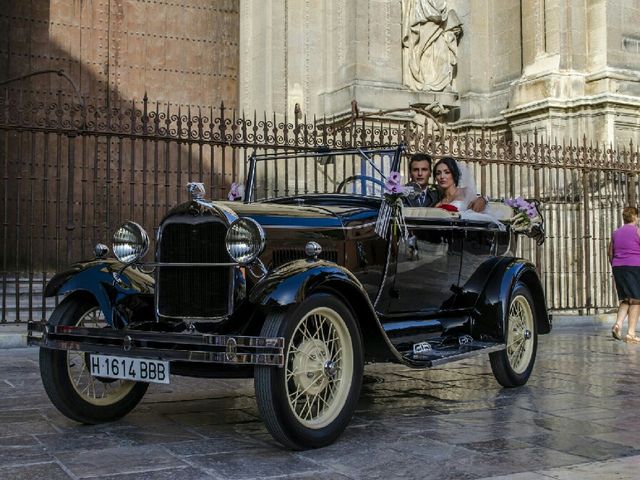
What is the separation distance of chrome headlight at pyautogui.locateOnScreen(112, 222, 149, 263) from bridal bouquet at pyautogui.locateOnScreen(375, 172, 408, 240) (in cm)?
136

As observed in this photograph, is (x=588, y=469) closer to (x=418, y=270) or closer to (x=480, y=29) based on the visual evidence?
(x=418, y=270)

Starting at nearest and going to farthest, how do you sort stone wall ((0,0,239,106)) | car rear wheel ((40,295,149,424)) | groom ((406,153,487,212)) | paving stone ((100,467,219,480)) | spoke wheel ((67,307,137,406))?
paving stone ((100,467,219,480)) → car rear wheel ((40,295,149,424)) → spoke wheel ((67,307,137,406)) → groom ((406,153,487,212)) → stone wall ((0,0,239,106))

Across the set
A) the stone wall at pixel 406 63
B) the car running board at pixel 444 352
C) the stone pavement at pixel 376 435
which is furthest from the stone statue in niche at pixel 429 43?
the car running board at pixel 444 352

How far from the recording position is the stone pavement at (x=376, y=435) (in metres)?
3.59

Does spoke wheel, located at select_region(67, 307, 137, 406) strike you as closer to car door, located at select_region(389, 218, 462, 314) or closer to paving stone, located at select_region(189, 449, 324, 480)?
paving stone, located at select_region(189, 449, 324, 480)

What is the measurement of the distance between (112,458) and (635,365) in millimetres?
5100

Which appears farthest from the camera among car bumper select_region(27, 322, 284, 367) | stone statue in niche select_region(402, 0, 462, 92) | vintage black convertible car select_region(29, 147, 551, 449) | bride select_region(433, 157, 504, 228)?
stone statue in niche select_region(402, 0, 462, 92)

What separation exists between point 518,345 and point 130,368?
3138 mm

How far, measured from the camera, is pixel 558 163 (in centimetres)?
1117

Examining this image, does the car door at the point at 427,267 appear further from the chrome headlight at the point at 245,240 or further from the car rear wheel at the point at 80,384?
the car rear wheel at the point at 80,384

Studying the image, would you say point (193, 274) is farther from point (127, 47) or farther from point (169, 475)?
point (127, 47)

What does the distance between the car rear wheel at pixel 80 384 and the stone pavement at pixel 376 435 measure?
3.6 inches

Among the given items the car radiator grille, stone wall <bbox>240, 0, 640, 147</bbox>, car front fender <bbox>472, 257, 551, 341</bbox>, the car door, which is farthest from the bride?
stone wall <bbox>240, 0, 640, 147</bbox>

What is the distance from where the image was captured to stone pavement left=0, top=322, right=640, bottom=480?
359 centimetres
